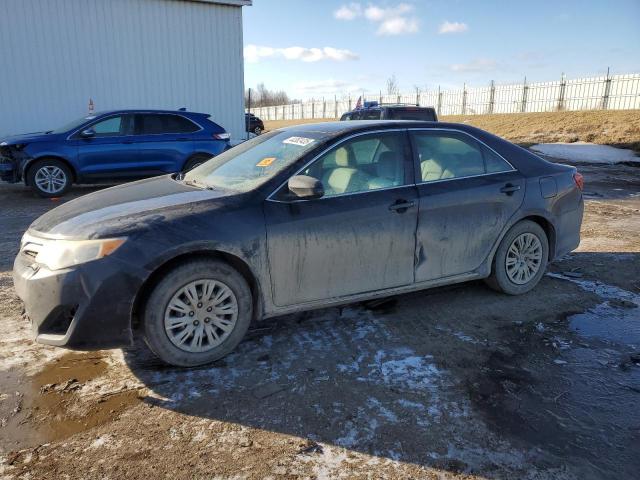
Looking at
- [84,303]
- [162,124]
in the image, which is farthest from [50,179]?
[84,303]

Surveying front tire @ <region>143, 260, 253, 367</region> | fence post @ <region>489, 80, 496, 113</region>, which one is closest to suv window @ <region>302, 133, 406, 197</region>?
front tire @ <region>143, 260, 253, 367</region>

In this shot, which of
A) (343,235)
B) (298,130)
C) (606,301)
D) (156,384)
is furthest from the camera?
(606,301)

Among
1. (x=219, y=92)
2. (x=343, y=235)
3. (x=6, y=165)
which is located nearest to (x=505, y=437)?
(x=343, y=235)

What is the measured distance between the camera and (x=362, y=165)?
3959mm

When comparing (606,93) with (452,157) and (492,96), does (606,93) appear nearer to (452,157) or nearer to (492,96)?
(492,96)

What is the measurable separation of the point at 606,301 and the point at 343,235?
2.73m

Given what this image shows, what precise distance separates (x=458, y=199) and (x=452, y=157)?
0.41m

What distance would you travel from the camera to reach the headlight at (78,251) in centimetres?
301

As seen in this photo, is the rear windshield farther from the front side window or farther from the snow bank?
the front side window

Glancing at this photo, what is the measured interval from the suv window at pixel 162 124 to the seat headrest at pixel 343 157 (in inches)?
289

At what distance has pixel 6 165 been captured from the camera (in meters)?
9.43

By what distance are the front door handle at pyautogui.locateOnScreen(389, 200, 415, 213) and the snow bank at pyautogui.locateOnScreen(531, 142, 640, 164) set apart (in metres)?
16.7

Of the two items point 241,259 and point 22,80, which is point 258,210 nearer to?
point 241,259

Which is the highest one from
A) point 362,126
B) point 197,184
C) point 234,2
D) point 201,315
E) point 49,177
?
point 234,2
